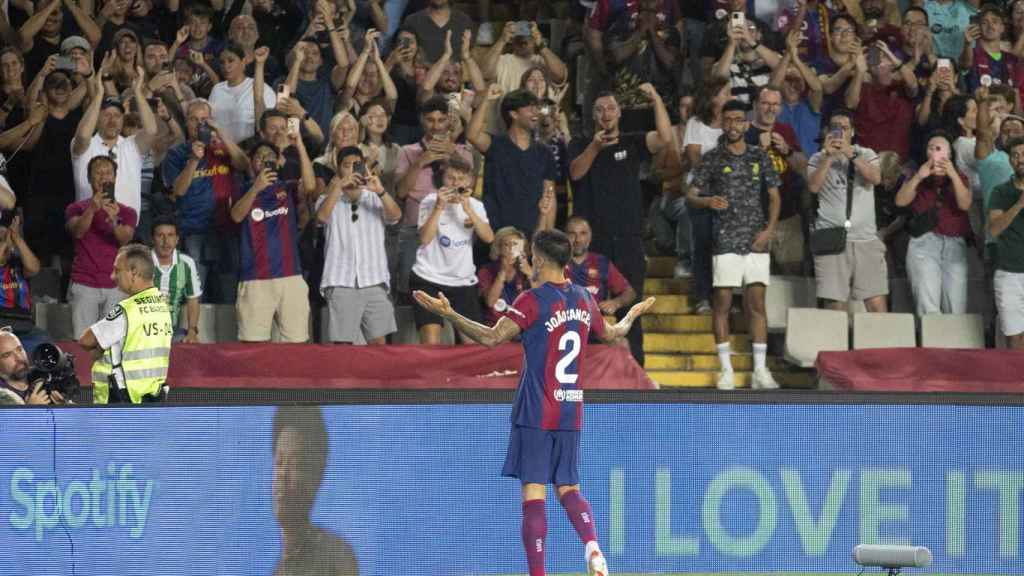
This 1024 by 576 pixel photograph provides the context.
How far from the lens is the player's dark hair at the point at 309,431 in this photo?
11609mm

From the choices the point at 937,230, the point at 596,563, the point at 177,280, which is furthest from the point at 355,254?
the point at 937,230

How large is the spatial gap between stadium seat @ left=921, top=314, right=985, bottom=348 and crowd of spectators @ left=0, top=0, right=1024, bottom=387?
252 mm

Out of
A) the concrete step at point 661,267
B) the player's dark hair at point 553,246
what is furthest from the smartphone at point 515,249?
the player's dark hair at point 553,246

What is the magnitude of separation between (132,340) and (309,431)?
1268mm

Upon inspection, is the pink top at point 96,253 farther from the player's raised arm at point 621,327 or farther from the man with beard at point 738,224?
the player's raised arm at point 621,327

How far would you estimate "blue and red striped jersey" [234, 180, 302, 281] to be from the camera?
14766 mm

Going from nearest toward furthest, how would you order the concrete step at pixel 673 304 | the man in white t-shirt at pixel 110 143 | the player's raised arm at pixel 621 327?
the player's raised arm at pixel 621 327 → the man in white t-shirt at pixel 110 143 → the concrete step at pixel 673 304

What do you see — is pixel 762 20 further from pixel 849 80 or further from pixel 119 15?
pixel 119 15

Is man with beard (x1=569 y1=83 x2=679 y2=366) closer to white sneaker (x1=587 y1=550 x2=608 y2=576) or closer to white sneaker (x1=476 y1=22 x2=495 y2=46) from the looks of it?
white sneaker (x1=476 y1=22 x2=495 y2=46)

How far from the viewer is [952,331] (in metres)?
16.1

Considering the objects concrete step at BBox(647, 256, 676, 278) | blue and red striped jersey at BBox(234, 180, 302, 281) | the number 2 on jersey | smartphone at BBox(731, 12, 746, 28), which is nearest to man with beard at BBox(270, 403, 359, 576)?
the number 2 on jersey

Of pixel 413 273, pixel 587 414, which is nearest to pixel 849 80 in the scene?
pixel 413 273

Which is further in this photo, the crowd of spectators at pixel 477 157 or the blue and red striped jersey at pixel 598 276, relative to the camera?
the blue and red striped jersey at pixel 598 276

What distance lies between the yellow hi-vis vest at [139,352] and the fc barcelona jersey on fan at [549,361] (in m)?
2.29
